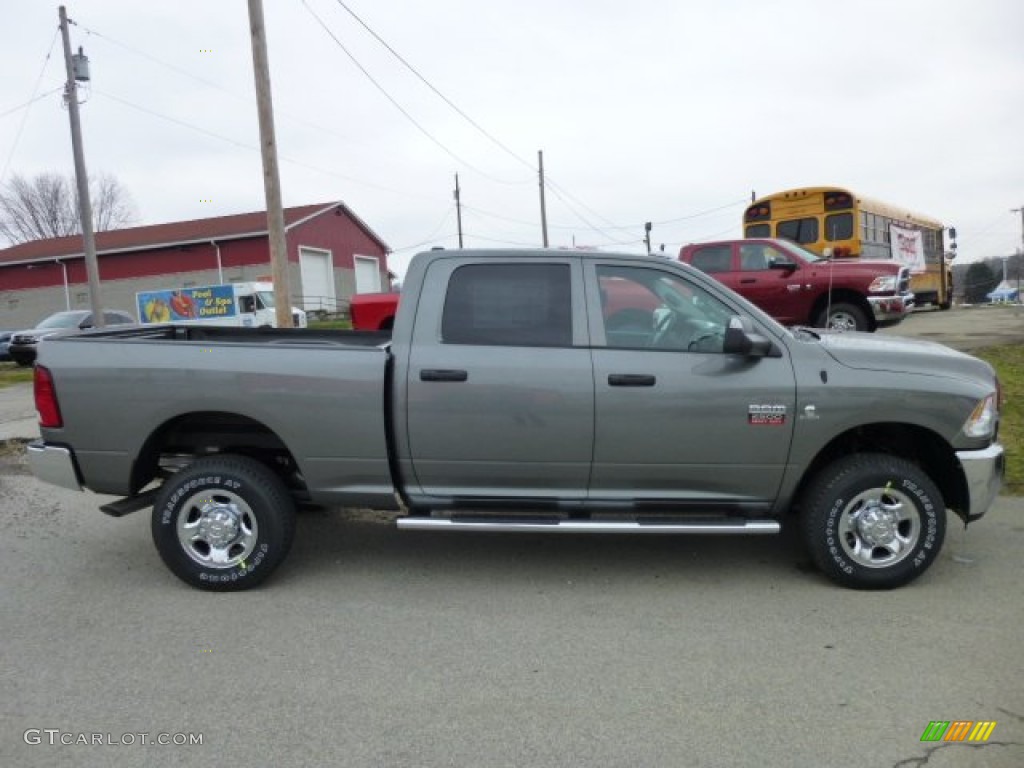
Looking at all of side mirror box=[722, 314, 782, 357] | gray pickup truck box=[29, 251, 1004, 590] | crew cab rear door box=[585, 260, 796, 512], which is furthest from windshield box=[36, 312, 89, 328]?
side mirror box=[722, 314, 782, 357]

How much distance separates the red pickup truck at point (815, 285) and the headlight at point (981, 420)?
7.30 m

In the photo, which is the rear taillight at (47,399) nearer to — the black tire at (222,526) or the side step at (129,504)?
the side step at (129,504)

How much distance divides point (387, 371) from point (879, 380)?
2660 millimetres

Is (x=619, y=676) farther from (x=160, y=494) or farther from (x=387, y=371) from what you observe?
(x=160, y=494)

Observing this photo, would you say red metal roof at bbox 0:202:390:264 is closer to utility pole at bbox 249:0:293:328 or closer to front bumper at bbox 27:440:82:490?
utility pole at bbox 249:0:293:328

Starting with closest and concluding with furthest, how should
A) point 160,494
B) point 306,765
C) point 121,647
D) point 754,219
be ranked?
point 306,765
point 121,647
point 160,494
point 754,219

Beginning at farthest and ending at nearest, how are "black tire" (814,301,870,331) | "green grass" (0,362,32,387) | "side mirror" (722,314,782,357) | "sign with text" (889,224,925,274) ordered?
1. "sign with text" (889,224,925,274)
2. "green grass" (0,362,32,387)
3. "black tire" (814,301,870,331)
4. "side mirror" (722,314,782,357)

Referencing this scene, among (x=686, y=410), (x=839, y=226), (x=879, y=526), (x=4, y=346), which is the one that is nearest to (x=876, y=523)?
(x=879, y=526)

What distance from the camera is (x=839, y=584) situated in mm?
4328

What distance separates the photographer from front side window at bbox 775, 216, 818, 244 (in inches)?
637

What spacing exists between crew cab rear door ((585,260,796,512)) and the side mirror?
7 cm

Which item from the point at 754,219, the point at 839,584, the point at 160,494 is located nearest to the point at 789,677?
the point at 839,584

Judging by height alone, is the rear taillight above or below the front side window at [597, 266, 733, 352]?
below

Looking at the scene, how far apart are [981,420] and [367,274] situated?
4189 cm
